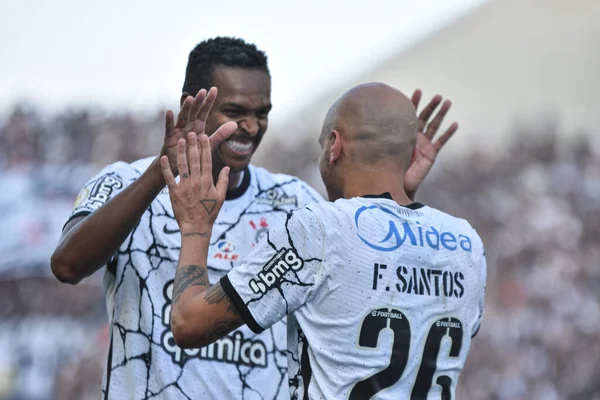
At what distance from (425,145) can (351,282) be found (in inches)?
49.9

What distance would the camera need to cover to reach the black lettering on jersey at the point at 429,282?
278 centimetres

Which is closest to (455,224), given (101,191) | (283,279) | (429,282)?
(429,282)

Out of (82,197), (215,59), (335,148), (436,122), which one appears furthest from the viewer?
(436,122)

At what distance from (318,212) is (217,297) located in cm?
41

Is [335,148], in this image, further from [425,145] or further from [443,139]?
[443,139]

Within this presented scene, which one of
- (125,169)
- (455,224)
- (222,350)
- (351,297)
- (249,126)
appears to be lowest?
(222,350)

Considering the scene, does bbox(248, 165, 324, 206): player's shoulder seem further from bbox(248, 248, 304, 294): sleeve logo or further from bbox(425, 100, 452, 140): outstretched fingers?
bbox(248, 248, 304, 294): sleeve logo

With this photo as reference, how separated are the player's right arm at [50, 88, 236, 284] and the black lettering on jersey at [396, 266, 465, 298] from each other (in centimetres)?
79

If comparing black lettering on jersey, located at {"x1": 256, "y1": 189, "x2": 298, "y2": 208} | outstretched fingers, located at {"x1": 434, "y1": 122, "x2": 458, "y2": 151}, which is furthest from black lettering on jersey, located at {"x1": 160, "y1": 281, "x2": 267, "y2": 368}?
outstretched fingers, located at {"x1": 434, "y1": 122, "x2": 458, "y2": 151}

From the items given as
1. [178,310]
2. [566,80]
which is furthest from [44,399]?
[566,80]

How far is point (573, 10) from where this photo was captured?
2575cm

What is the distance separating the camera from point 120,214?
124 inches

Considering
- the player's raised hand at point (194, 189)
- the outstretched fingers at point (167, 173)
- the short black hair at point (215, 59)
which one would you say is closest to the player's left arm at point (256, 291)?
the player's raised hand at point (194, 189)

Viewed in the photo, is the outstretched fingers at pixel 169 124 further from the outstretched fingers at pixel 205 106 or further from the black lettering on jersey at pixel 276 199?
the black lettering on jersey at pixel 276 199
